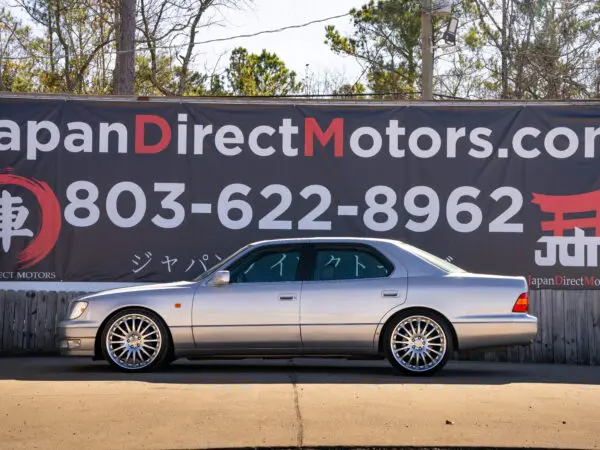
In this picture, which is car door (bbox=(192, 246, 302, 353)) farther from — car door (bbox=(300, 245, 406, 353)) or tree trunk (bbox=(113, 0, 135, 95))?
tree trunk (bbox=(113, 0, 135, 95))

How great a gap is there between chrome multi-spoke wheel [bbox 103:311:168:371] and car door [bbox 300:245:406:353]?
4.97ft

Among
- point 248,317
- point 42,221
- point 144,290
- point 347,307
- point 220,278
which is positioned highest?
point 42,221

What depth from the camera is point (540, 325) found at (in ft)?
47.3

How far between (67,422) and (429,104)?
8.53 metres

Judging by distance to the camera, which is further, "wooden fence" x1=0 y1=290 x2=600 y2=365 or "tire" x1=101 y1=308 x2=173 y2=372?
"wooden fence" x1=0 y1=290 x2=600 y2=365

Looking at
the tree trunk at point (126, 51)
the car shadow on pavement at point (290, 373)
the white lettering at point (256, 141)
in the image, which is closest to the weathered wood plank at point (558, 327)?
the car shadow on pavement at point (290, 373)

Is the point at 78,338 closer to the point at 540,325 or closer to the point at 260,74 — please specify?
the point at 540,325

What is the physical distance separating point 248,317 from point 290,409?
115 inches

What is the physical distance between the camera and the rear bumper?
11.0m

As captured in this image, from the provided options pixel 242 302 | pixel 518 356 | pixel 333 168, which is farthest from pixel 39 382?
pixel 518 356

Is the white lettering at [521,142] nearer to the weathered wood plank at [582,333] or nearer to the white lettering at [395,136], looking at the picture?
the white lettering at [395,136]

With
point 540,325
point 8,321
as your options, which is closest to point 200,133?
point 8,321

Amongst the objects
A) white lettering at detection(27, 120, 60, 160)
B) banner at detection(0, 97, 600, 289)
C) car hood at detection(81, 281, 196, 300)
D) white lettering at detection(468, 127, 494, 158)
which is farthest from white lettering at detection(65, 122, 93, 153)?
white lettering at detection(468, 127, 494, 158)

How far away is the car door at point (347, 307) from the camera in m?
11.1
